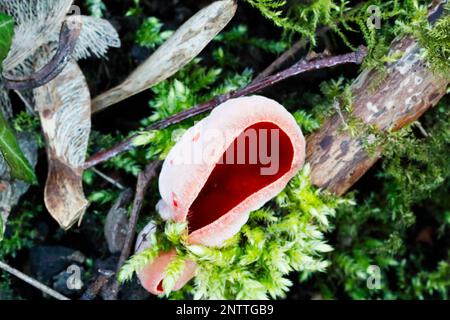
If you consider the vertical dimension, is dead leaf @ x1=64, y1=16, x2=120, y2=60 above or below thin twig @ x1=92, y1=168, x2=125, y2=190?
above

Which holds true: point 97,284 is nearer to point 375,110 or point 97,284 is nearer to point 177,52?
point 177,52

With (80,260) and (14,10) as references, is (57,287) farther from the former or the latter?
(14,10)

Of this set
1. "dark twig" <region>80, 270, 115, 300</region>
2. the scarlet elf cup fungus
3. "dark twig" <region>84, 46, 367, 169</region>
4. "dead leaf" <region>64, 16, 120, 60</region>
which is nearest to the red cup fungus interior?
the scarlet elf cup fungus

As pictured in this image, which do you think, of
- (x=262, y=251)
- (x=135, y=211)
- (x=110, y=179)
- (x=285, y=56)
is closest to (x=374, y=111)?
(x=285, y=56)

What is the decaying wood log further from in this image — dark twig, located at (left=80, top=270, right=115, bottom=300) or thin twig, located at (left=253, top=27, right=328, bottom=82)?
dark twig, located at (left=80, top=270, right=115, bottom=300)

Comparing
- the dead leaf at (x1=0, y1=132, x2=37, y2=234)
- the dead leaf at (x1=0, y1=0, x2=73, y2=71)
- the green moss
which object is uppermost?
the dead leaf at (x1=0, y1=0, x2=73, y2=71)

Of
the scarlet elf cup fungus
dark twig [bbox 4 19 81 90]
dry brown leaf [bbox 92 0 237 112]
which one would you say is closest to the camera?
the scarlet elf cup fungus
